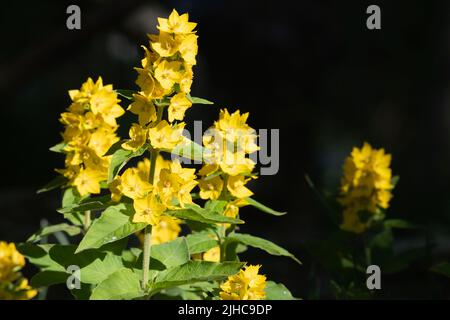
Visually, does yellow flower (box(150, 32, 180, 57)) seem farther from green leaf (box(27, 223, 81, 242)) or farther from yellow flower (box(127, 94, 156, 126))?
green leaf (box(27, 223, 81, 242))

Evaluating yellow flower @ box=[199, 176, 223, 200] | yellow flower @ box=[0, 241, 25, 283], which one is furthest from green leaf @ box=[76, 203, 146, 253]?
yellow flower @ box=[0, 241, 25, 283]

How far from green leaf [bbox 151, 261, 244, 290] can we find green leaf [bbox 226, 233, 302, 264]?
14 centimetres

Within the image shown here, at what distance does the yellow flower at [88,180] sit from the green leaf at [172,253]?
0.22 metres

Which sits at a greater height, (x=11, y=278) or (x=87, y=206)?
(x=87, y=206)

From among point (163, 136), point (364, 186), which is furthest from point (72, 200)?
point (364, 186)

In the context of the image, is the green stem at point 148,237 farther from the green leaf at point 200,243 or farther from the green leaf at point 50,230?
the green leaf at point 50,230

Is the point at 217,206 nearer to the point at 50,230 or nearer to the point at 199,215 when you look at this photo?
the point at 199,215

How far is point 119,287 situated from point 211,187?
0.36 m

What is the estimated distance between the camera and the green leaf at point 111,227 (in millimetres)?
1526

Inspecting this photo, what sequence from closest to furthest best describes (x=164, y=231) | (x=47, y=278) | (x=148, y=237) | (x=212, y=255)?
(x=148, y=237)
(x=47, y=278)
(x=212, y=255)
(x=164, y=231)

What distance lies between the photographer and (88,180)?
72.2 inches

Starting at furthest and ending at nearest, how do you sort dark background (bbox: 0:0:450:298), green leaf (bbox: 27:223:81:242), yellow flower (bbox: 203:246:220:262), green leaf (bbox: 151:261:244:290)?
dark background (bbox: 0:0:450:298)
yellow flower (bbox: 203:246:220:262)
green leaf (bbox: 27:223:81:242)
green leaf (bbox: 151:261:244:290)

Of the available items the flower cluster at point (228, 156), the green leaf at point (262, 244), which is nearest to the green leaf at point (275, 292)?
the green leaf at point (262, 244)

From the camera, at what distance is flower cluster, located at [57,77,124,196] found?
182 centimetres
